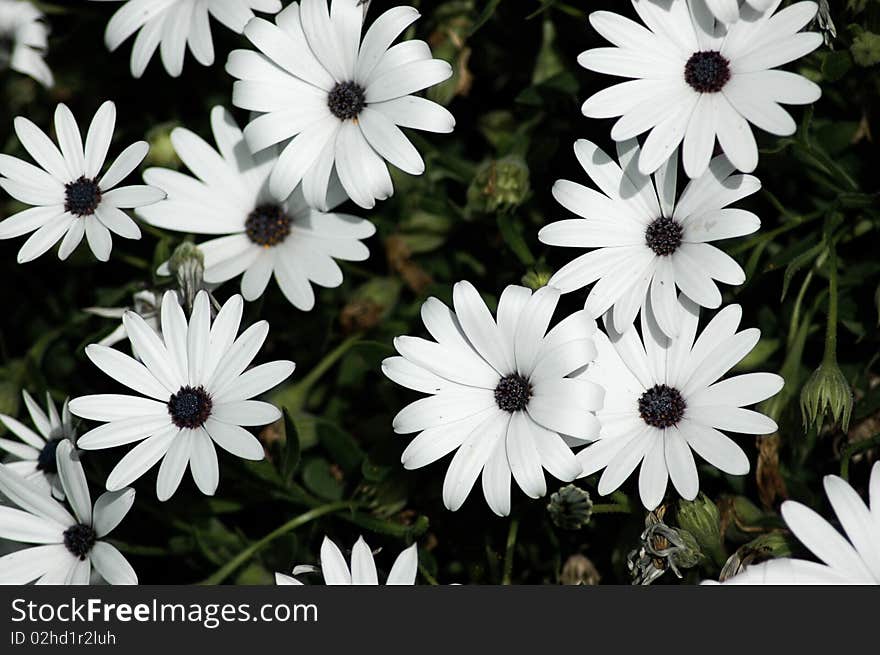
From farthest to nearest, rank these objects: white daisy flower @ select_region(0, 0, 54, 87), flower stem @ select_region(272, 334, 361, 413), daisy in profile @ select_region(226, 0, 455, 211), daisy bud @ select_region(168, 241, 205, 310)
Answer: white daisy flower @ select_region(0, 0, 54, 87) → flower stem @ select_region(272, 334, 361, 413) → daisy bud @ select_region(168, 241, 205, 310) → daisy in profile @ select_region(226, 0, 455, 211)

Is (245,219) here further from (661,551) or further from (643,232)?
(661,551)

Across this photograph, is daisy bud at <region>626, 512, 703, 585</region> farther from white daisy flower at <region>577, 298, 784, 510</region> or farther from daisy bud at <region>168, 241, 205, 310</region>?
daisy bud at <region>168, 241, 205, 310</region>

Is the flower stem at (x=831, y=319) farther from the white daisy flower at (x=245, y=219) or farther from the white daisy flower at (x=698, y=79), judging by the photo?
the white daisy flower at (x=245, y=219)

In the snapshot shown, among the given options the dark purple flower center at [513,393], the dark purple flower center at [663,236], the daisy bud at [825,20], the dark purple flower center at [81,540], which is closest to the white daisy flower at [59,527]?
the dark purple flower center at [81,540]

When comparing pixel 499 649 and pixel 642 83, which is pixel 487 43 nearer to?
pixel 642 83

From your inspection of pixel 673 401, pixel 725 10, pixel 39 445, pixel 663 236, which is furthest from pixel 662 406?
pixel 39 445

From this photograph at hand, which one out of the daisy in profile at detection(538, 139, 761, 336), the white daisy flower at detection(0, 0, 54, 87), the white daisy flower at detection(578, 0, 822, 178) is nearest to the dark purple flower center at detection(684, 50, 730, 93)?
the white daisy flower at detection(578, 0, 822, 178)
